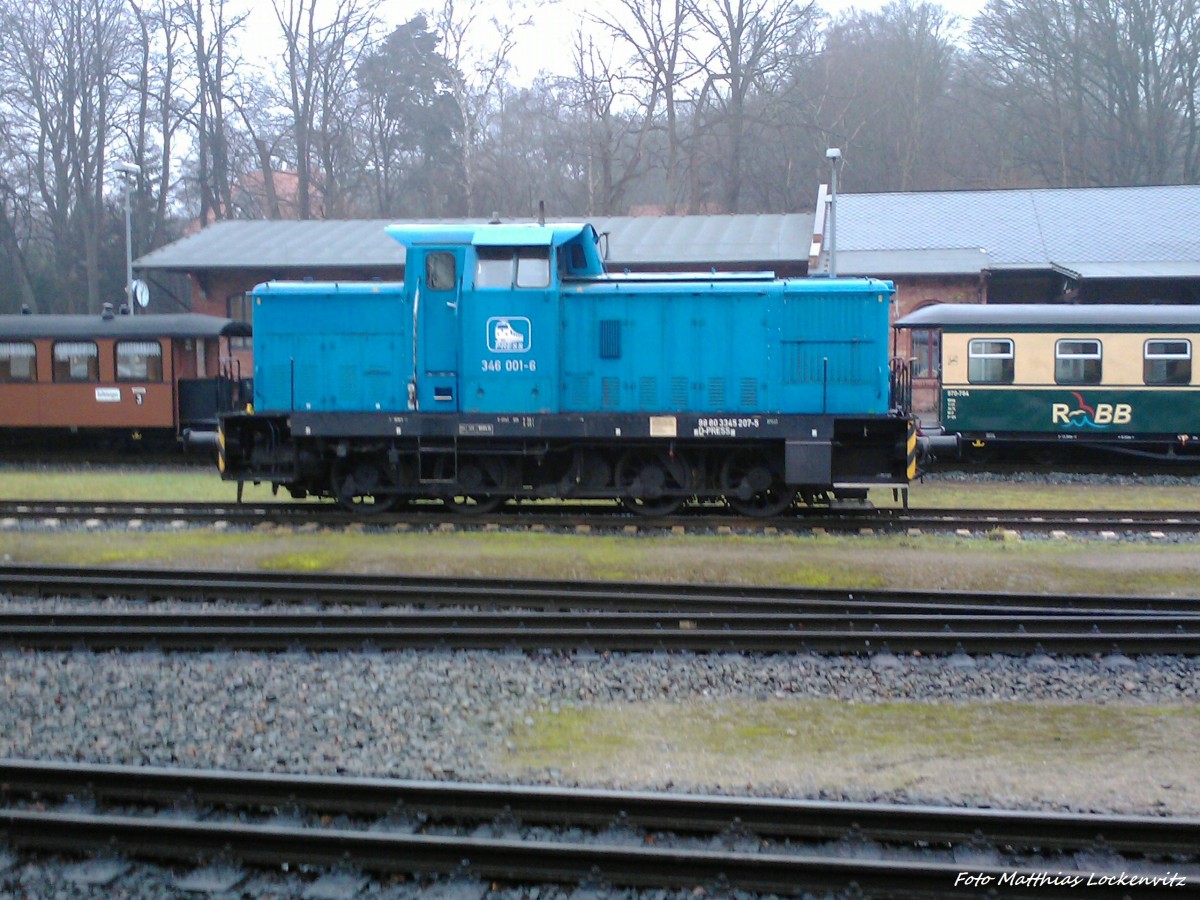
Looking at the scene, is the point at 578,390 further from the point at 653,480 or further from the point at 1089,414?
the point at 1089,414

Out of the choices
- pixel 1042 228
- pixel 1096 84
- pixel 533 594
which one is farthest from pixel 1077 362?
pixel 1096 84

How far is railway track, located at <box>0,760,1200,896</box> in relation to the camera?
4.88 m

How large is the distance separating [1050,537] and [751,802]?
947 cm

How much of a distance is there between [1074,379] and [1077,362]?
0.34m

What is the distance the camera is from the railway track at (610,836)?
488 centimetres

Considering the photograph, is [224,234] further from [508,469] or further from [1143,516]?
[1143,516]

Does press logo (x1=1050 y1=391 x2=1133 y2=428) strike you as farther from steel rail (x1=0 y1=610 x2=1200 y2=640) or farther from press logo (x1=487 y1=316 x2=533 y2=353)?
steel rail (x1=0 y1=610 x2=1200 y2=640)

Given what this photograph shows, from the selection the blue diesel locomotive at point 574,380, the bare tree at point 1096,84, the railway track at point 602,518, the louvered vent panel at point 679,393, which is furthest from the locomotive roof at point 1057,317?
the bare tree at point 1096,84

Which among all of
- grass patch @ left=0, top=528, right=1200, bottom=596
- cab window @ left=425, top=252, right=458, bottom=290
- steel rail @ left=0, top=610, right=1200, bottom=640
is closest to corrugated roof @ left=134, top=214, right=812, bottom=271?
cab window @ left=425, top=252, right=458, bottom=290

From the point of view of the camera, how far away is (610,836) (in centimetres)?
532

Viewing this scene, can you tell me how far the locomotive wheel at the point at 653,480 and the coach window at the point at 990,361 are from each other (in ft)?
28.2

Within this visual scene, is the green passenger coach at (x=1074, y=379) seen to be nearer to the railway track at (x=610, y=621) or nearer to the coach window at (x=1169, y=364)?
the coach window at (x=1169, y=364)

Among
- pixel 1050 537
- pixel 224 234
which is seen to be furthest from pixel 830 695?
pixel 224 234

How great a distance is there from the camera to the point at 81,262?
46.1 meters
